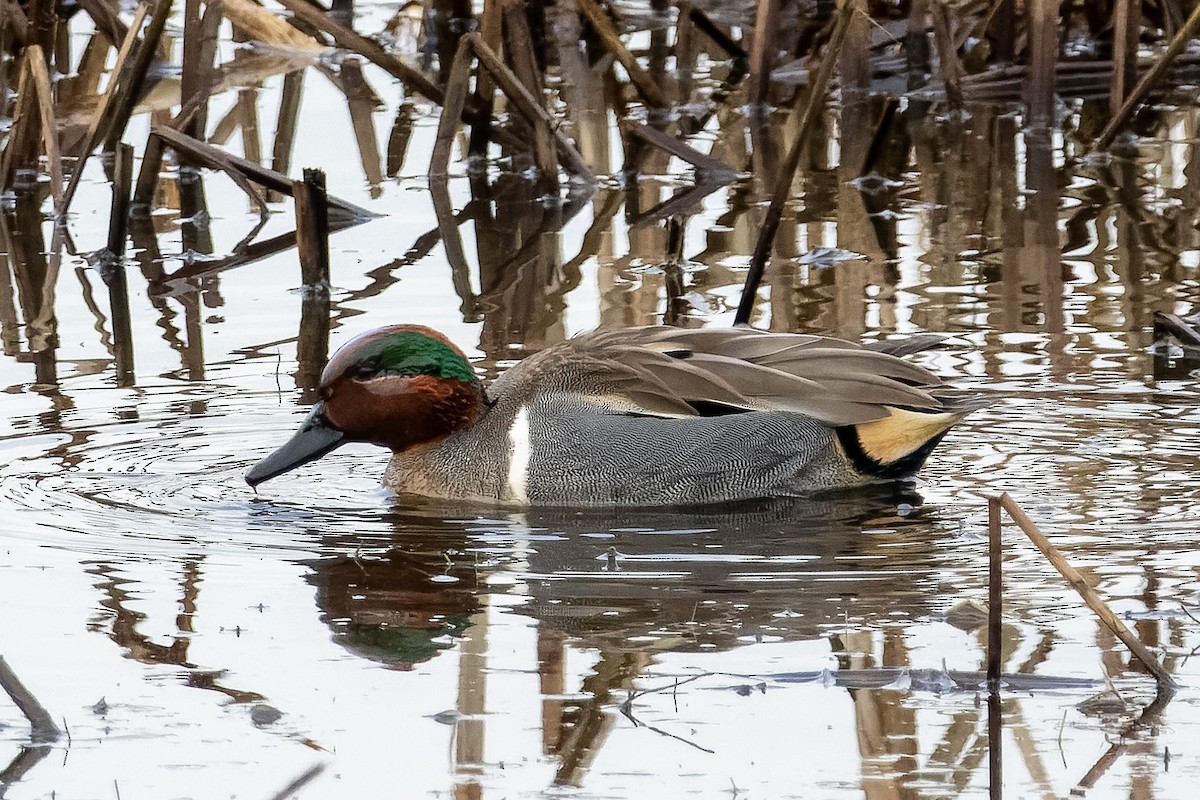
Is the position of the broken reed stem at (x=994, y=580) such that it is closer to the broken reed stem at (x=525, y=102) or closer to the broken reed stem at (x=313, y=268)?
the broken reed stem at (x=313, y=268)

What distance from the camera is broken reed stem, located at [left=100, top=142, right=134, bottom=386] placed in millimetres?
7957

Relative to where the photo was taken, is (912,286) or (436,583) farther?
(912,286)

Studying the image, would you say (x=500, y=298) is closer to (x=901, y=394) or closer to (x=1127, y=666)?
(x=901, y=394)

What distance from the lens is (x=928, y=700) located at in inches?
163

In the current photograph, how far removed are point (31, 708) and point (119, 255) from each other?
212 inches

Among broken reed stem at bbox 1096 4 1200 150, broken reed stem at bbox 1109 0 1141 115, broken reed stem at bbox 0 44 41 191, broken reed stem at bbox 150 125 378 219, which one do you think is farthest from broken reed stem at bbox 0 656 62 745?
broken reed stem at bbox 1109 0 1141 115

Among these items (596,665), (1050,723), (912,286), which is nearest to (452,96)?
(912,286)

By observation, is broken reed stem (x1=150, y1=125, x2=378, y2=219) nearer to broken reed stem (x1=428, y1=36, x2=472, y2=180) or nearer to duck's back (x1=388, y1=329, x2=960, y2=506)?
Answer: broken reed stem (x1=428, y1=36, x2=472, y2=180)

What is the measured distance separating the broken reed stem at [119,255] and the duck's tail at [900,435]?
3000 millimetres

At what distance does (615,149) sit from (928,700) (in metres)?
7.36

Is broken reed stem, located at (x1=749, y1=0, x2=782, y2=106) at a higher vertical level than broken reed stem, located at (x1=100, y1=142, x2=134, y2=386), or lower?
higher

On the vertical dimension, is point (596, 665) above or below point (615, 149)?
below

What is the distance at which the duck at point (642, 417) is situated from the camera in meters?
6.11

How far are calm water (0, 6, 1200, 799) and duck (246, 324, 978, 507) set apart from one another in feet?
0.42
